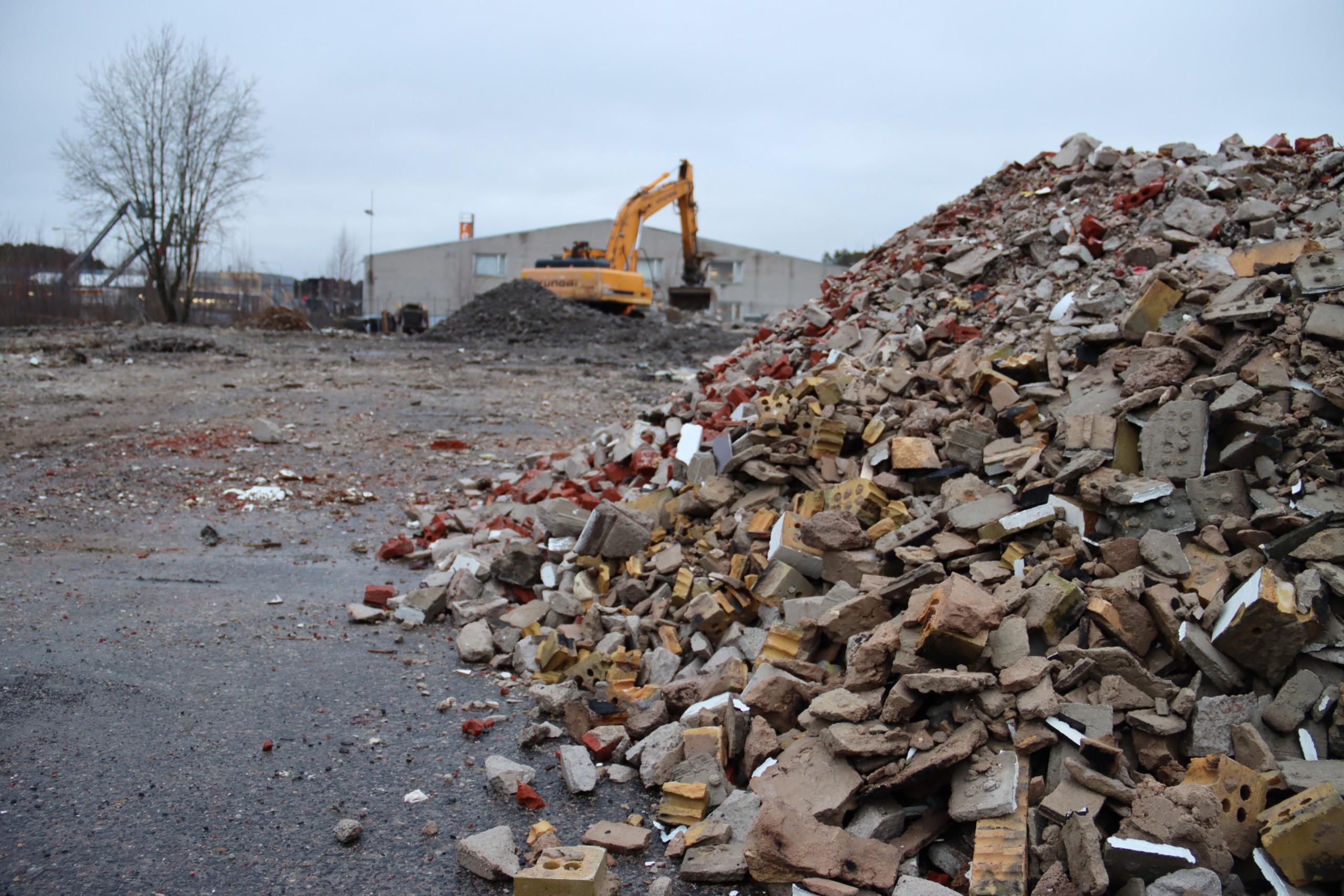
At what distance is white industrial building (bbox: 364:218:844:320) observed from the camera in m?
42.3

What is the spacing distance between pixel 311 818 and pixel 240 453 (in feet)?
20.8

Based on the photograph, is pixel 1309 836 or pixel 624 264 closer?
pixel 1309 836

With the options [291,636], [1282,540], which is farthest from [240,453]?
[1282,540]

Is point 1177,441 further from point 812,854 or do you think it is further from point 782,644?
point 812,854

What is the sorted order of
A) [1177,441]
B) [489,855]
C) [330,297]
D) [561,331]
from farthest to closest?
[330,297]
[561,331]
[1177,441]
[489,855]

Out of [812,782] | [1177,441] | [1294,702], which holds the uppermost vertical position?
[1177,441]

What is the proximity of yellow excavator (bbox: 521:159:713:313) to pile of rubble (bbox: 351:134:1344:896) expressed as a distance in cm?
1667

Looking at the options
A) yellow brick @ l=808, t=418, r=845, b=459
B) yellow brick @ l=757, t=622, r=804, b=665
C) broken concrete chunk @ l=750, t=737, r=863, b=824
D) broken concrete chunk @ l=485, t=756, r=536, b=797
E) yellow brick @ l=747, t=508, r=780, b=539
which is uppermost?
yellow brick @ l=808, t=418, r=845, b=459

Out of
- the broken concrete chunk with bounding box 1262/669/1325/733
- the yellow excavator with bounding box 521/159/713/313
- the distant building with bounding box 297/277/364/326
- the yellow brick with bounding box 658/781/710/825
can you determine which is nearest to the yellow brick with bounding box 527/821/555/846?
the yellow brick with bounding box 658/781/710/825

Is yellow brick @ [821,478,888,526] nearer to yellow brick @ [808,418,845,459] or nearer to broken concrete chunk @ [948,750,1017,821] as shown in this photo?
yellow brick @ [808,418,845,459]

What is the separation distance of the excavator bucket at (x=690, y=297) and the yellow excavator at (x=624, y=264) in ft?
7.77

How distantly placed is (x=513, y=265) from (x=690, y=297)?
1964 cm

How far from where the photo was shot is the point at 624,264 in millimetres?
22656

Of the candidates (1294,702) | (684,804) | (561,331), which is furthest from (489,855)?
(561,331)
